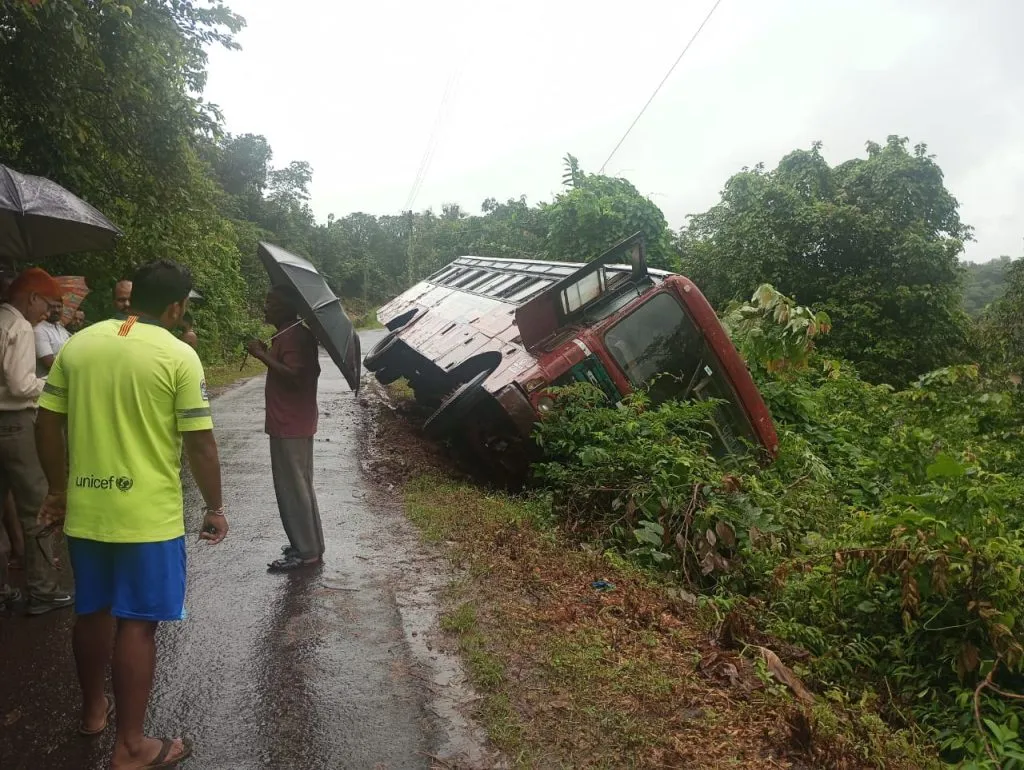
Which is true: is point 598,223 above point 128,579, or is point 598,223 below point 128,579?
above

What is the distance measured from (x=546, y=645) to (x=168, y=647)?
6.02ft

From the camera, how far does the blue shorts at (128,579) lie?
2574 mm

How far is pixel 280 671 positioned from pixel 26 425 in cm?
179

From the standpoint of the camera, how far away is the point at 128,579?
2.58 metres

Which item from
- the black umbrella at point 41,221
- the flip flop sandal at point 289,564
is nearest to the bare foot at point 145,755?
the flip flop sandal at point 289,564

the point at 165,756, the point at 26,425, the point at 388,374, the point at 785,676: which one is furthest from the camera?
the point at 388,374

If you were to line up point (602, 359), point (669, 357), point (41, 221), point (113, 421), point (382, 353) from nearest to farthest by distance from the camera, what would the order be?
1. point (113, 421)
2. point (41, 221)
3. point (602, 359)
4. point (669, 357)
5. point (382, 353)

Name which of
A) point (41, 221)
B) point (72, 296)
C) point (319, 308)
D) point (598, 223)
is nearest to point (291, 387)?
point (319, 308)

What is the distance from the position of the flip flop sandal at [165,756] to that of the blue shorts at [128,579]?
1.64 feet

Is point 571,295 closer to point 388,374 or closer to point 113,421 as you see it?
point 113,421

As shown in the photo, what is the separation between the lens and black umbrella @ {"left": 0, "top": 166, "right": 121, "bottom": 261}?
4230 mm

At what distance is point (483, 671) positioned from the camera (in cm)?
341

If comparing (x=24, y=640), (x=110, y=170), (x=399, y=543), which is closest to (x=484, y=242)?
(x=110, y=170)

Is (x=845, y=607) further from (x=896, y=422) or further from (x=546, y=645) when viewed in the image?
(x=896, y=422)
